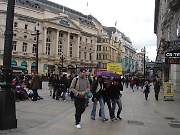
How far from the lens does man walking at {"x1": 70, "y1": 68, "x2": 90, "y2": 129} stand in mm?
7469

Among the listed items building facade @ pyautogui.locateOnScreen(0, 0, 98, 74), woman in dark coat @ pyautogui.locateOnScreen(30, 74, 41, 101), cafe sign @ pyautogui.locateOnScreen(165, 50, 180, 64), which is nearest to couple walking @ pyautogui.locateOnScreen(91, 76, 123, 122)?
woman in dark coat @ pyautogui.locateOnScreen(30, 74, 41, 101)

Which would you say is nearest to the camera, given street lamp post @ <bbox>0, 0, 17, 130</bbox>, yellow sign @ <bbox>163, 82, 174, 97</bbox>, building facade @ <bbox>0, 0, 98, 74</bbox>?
street lamp post @ <bbox>0, 0, 17, 130</bbox>

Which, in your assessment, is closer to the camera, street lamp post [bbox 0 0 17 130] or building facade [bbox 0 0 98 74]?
street lamp post [bbox 0 0 17 130]

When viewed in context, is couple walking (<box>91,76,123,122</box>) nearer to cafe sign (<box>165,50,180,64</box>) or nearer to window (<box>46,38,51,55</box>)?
cafe sign (<box>165,50,180,64</box>)

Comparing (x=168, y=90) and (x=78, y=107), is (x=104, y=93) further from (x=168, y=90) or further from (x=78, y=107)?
(x=168, y=90)

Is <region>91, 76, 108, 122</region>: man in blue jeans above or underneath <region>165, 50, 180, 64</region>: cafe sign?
underneath

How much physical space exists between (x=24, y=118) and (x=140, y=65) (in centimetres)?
18576

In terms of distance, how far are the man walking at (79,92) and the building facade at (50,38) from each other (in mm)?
44496

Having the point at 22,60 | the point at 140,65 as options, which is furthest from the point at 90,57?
the point at 140,65

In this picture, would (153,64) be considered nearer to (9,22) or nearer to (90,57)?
(9,22)

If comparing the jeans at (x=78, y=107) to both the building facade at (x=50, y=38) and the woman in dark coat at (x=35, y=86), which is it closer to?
the woman in dark coat at (x=35, y=86)

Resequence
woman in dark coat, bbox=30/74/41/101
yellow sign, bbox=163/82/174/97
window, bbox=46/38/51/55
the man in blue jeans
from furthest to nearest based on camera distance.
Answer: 1. window, bbox=46/38/51/55
2. yellow sign, bbox=163/82/174/97
3. woman in dark coat, bbox=30/74/41/101
4. the man in blue jeans

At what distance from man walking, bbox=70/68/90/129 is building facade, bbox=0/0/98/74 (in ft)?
146

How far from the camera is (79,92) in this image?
7.50 metres
